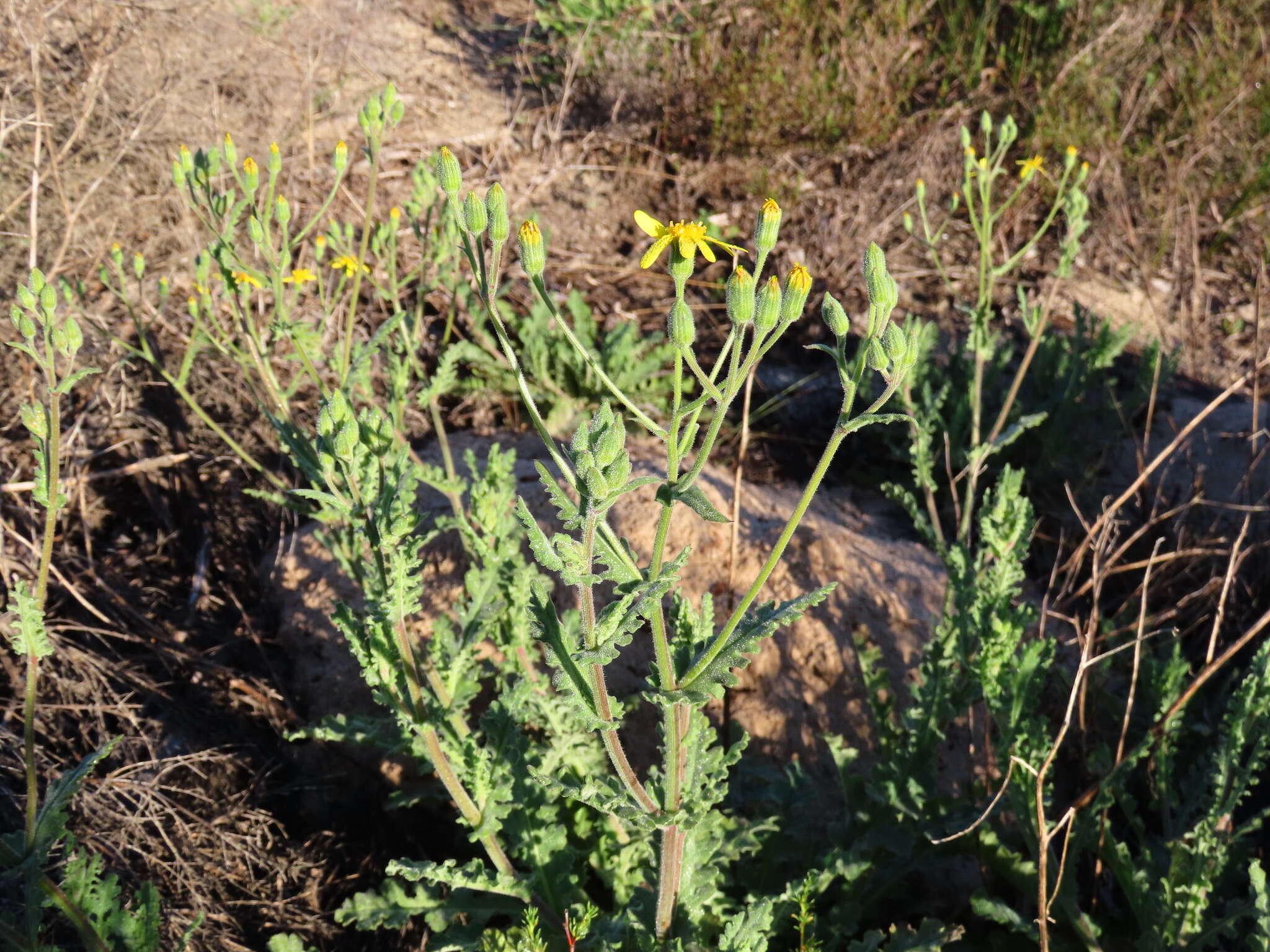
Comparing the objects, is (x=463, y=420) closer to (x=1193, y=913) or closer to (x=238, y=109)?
(x=238, y=109)

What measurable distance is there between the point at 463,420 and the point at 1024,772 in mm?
2619

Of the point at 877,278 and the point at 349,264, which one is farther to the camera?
the point at 349,264

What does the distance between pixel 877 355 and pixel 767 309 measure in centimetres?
18

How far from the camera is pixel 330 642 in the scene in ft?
10.3

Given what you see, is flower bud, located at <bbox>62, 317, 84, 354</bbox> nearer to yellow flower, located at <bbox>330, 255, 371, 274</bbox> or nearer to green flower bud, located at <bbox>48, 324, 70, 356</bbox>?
green flower bud, located at <bbox>48, 324, 70, 356</bbox>

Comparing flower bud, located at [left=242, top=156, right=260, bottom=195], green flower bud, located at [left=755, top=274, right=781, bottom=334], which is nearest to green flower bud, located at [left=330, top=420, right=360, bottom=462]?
green flower bud, located at [left=755, top=274, right=781, bottom=334]

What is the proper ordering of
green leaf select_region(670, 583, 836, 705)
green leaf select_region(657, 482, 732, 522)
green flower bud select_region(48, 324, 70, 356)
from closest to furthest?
green leaf select_region(657, 482, 732, 522) < green leaf select_region(670, 583, 836, 705) < green flower bud select_region(48, 324, 70, 356)

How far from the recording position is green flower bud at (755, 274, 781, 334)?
4.52ft

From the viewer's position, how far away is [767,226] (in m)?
1.51

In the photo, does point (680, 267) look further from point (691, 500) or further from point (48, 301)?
point (48, 301)

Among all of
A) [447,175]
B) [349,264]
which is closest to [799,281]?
[447,175]

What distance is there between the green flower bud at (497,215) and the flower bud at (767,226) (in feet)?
1.29

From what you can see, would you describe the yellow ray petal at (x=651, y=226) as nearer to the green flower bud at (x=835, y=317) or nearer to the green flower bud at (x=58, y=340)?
the green flower bud at (x=835, y=317)

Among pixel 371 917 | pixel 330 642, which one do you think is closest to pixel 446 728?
pixel 371 917
